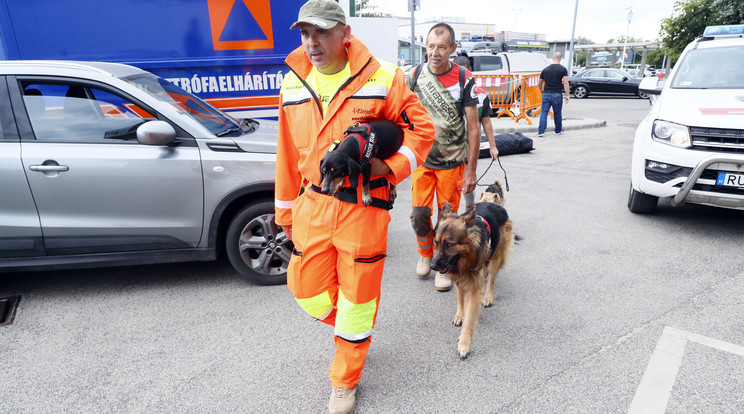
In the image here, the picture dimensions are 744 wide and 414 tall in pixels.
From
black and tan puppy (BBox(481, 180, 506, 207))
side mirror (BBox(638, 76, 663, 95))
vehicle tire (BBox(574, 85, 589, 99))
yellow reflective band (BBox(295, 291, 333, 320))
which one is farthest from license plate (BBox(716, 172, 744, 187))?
vehicle tire (BBox(574, 85, 589, 99))

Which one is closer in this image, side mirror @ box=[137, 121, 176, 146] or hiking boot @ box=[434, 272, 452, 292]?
side mirror @ box=[137, 121, 176, 146]

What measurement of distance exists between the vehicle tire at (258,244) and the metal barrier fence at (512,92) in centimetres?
1098

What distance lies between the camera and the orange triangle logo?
5516mm

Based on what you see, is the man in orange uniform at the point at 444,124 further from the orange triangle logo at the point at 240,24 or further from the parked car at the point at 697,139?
the orange triangle logo at the point at 240,24

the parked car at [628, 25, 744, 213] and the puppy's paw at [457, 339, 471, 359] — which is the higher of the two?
the parked car at [628, 25, 744, 213]

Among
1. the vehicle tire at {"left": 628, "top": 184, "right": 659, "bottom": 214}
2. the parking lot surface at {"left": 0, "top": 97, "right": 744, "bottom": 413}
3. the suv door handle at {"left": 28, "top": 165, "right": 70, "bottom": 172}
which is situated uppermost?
the suv door handle at {"left": 28, "top": 165, "right": 70, "bottom": 172}

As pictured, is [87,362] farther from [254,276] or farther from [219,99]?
[219,99]

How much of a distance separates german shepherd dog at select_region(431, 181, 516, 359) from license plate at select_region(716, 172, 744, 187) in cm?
275

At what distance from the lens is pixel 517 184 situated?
702 cm

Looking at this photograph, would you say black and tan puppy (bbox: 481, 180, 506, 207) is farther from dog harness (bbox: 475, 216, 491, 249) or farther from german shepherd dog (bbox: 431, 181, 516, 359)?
dog harness (bbox: 475, 216, 491, 249)

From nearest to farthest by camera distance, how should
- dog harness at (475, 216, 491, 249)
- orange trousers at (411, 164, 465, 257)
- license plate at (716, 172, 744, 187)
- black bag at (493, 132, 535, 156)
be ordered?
1. dog harness at (475, 216, 491, 249)
2. orange trousers at (411, 164, 465, 257)
3. license plate at (716, 172, 744, 187)
4. black bag at (493, 132, 535, 156)

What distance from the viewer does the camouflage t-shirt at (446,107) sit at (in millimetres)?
3496

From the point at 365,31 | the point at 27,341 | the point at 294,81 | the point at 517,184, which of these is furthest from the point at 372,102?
the point at 365,31

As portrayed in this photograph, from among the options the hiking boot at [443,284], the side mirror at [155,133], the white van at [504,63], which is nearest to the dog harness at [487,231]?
the hiking boot at [443,284]
